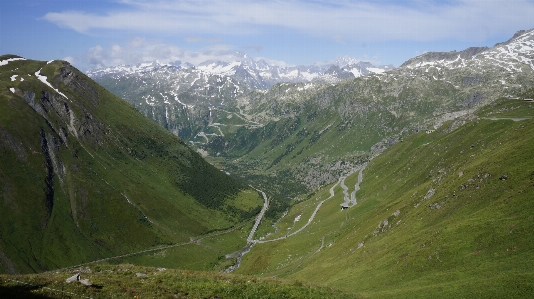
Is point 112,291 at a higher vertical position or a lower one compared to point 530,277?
higher

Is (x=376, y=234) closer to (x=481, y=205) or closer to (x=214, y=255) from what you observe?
(x=481, y=205)

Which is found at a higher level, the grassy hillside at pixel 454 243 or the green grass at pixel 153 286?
the green grass at pixel 153 286

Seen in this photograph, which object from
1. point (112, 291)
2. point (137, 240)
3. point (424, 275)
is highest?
point (112, 291)

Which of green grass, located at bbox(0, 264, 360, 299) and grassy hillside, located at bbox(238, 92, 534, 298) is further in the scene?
grassy hillside, located at bbox(238, 92, 534, 298)

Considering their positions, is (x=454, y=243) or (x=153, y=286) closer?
(x=153, y=286)

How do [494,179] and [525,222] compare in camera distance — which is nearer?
[525,222]

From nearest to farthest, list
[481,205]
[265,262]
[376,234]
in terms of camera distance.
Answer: [481,205] → [376,234] → [265,262]

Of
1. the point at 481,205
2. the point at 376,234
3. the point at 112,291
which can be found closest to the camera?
the point at 112,291

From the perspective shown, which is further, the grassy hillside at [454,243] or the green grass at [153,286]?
the grassy hillside at [454,243]

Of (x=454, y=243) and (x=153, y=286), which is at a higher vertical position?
(x=153, y=286)

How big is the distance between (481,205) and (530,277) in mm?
31571

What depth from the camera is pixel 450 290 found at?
52.2 metres

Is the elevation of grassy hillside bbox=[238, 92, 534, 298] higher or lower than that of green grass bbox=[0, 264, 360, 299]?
lower

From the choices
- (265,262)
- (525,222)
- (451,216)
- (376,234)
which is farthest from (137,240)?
(525,222)
